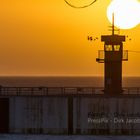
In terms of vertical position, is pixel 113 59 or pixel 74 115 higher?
pixel 113 59

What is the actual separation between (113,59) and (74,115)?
7792 mm

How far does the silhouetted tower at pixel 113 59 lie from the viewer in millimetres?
55344

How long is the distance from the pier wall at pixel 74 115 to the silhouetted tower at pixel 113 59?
456cm

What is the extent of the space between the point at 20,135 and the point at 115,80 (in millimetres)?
11359

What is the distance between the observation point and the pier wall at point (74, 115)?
50.3 meters

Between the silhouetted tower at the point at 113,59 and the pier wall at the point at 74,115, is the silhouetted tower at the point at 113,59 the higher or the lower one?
the higher one

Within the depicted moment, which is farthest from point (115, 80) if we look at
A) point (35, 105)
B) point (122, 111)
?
point (35, 105)

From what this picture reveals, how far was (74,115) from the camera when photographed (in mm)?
50719

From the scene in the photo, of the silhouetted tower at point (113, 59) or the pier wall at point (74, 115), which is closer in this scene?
the pier wall at point (74, 115)

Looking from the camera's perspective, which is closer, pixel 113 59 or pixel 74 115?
pixel 74 115

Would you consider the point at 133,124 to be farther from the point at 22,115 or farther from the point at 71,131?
the point at 22,115

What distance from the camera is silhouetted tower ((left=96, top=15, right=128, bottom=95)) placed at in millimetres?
55344

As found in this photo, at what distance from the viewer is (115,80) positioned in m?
55.5
